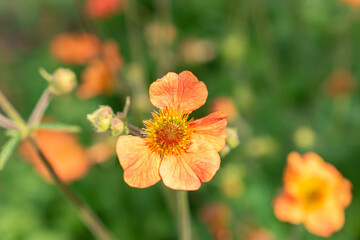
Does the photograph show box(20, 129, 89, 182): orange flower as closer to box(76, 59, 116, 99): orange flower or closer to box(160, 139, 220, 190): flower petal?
box(76, 59, 116, 99): orange flower

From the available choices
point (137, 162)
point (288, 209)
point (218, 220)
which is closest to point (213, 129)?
point (137, 162)

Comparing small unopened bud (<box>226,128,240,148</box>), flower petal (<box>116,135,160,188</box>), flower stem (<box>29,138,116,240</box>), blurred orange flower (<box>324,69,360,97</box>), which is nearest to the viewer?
flower petal (<box>116,135,160,188</box>)

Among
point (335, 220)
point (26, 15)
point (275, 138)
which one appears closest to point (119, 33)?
point (26, 15)

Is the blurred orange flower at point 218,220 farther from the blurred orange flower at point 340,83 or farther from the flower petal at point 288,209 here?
the blurred orange flower at point 340,83

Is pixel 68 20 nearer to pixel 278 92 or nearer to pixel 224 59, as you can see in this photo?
pixel 224 59

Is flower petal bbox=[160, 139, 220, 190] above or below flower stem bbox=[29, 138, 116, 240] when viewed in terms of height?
above

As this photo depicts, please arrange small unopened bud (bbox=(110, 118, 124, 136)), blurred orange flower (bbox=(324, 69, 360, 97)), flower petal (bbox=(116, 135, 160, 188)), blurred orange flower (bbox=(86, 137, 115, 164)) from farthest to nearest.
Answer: blurred orange flower (bbox=(324, 69, 360, 97)) → blurred orange flower (bbox=(86, 137, 115, 164)) → small unopened bud (bbox=(110, 118, 124, 136)) → flower petal (bbox=(116, 135, 160, 188))

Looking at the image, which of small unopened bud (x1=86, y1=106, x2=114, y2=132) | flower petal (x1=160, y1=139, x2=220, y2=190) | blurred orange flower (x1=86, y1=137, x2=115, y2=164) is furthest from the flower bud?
blurred orange flower (x1=86, y1=137, x2=115, y2=164)
